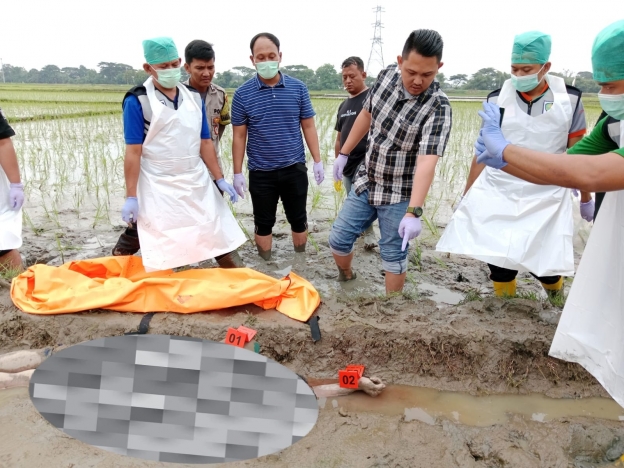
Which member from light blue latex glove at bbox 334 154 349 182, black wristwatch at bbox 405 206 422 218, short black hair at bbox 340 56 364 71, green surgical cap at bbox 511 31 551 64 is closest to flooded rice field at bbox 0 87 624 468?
black wristwatch at bbox 405 206 422 218

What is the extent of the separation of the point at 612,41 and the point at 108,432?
7.25 feet

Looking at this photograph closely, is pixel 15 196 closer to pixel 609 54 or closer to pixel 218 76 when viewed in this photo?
pixel 609 54

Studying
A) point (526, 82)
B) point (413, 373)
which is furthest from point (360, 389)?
point (526, 82)

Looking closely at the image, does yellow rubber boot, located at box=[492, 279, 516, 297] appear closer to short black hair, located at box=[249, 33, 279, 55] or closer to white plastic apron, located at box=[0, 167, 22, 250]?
short black hair, located at box=[249, 33, 279, 55]

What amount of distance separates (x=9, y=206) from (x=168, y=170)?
3.88 feet

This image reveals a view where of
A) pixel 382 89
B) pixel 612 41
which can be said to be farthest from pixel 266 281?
pixel 612 41

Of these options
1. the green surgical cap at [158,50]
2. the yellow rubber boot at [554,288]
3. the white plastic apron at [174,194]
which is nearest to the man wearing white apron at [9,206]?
the white plastic apron at [174,194]

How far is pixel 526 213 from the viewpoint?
2.37m

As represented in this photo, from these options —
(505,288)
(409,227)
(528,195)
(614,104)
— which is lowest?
(505,288)

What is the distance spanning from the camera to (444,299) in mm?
3055

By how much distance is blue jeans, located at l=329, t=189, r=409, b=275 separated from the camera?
8.13 ft

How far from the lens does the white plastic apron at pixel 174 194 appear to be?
2520mm

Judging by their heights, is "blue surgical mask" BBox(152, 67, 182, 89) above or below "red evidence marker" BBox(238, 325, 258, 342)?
above

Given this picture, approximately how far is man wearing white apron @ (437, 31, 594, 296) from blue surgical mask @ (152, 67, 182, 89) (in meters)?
1.72
